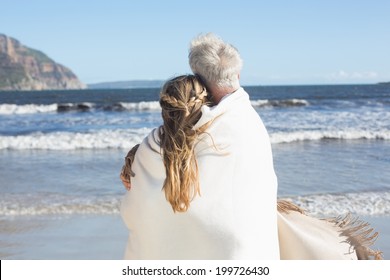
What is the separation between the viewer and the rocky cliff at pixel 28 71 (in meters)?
129

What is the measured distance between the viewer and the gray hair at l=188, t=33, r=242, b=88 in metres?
2.57

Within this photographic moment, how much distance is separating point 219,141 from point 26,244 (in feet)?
10.1

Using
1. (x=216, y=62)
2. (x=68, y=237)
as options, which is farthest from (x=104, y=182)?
(x=216, y=62)

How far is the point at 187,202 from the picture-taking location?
2602mm

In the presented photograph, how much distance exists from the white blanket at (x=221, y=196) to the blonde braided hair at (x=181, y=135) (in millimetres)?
51

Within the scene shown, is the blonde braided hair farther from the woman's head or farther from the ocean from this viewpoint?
the ocean

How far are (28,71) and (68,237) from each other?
144 m

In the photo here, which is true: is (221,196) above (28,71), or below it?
above

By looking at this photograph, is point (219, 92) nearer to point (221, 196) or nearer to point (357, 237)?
point (221, 196)

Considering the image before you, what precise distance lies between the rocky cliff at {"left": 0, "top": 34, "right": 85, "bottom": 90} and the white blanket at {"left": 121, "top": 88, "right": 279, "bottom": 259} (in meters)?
123

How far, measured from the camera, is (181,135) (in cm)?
256

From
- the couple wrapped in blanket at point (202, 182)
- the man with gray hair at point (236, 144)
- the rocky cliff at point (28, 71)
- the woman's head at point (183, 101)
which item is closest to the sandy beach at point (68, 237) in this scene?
the couple wrapped in blanket at point (202, 182)

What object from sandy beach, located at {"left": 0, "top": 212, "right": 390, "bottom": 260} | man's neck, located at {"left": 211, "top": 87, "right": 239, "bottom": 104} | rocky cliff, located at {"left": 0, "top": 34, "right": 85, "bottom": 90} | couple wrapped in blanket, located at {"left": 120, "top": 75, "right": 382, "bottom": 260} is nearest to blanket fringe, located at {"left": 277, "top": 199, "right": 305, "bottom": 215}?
couple wrapped in blanket, located at {"left": 120, "top": 75, "right": 382, "bottom": 260}
